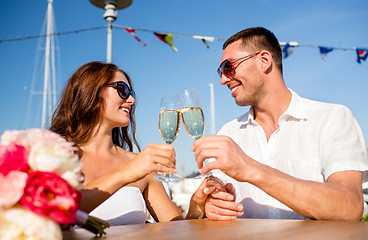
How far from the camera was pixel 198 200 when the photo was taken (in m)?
2.08

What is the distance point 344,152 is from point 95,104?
217cm

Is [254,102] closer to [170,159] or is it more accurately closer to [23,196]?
[170,159]

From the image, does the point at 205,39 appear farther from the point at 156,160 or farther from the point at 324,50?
the point at 156,160

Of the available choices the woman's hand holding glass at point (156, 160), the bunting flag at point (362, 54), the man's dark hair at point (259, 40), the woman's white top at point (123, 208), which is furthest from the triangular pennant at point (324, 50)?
the woman's hand holding glass at point (156, 160)

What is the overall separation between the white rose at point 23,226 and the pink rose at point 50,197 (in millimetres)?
21

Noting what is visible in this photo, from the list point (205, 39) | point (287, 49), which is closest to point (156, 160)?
point (205, 39)

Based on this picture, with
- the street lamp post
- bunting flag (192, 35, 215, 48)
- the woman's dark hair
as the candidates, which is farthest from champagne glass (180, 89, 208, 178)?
bunting flag (192, 35, 215, 48)

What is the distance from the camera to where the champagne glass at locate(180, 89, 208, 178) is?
185cm

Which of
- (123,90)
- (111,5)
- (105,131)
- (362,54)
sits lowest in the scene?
(105,131)

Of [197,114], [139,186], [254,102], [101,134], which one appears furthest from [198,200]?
[101,134]

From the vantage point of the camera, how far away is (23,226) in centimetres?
81

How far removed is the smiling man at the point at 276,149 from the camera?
1562 millimetres

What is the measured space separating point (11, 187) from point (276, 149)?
2.19 metres

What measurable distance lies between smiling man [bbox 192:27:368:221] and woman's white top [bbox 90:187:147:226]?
0.76 metres
